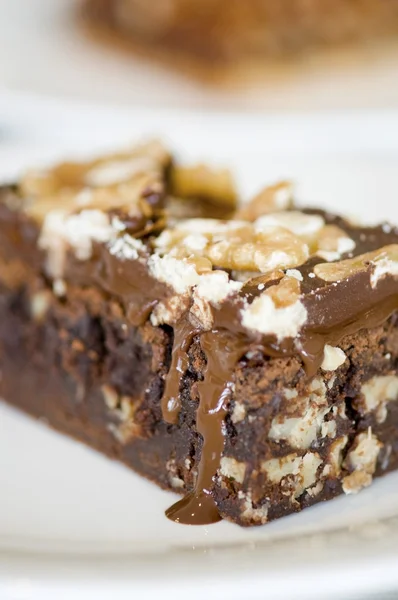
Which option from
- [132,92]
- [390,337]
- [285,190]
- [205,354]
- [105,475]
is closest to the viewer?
[205,354]

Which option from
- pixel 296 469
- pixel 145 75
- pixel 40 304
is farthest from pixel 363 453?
pixel 145 75

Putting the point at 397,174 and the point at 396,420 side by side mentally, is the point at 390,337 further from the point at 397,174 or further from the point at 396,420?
the point at 397,174

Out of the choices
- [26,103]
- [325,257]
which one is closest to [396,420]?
[325,257]

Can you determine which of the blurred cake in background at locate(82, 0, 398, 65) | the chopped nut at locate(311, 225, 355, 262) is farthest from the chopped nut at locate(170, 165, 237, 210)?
the blurred cake in background at locate(82, 0, 398, 65)

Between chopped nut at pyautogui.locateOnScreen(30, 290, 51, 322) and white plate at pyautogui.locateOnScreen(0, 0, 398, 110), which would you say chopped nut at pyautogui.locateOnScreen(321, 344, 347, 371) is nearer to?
chopped nut at pyautogui.locateOnScreen(30, 290, 51, 322)

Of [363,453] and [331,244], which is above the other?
[331,244]

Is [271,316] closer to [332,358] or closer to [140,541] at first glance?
[332,358]

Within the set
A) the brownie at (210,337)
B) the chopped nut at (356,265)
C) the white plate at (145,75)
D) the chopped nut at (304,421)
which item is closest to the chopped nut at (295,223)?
the brownie at (210,337)
